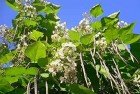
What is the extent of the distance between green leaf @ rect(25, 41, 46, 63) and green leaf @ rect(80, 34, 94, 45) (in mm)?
184

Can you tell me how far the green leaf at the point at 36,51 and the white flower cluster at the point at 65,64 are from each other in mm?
69

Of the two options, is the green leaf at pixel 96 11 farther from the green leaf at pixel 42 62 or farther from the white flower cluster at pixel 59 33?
the green leaf at pixel 42 62

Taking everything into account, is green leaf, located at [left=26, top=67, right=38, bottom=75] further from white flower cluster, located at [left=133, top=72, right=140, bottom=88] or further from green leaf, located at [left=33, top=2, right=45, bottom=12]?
green leaf, located at [left=33, top=2, right=45, bottom=12]

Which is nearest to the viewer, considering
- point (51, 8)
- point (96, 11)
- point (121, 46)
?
point (121, 46)

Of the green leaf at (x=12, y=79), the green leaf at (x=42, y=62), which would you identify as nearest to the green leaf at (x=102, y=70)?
the green leaf at (x=42, y=62)

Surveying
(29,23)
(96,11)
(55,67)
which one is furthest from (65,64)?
(29,23)

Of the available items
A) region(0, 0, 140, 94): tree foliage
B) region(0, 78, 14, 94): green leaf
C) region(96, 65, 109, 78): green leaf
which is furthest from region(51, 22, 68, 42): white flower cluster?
region(0, 78, 14, 94): green leaf

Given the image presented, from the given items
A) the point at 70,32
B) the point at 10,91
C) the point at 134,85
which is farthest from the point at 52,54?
the point at 134,85

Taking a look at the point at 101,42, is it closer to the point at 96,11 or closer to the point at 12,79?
the point at 96,11

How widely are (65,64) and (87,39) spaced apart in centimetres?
24

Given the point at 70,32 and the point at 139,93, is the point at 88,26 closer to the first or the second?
the point at 70,32

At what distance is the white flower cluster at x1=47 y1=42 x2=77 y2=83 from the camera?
1504mm

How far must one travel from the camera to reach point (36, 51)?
1.64m

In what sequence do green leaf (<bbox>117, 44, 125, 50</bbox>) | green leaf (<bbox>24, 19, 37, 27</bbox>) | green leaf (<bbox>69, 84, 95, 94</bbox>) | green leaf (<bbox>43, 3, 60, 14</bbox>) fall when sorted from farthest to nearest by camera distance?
1. green leaf (<bbox>43, 3, 60, 14</bbox>)
2. green leaf (<bbox>24, 19, 37, 27</bbox>)
3. green leaf (<bbox>117, 44, 125, 50</bbox>)
4. green leaf (<bbox>69, 84, 95, 94</bbox>)
